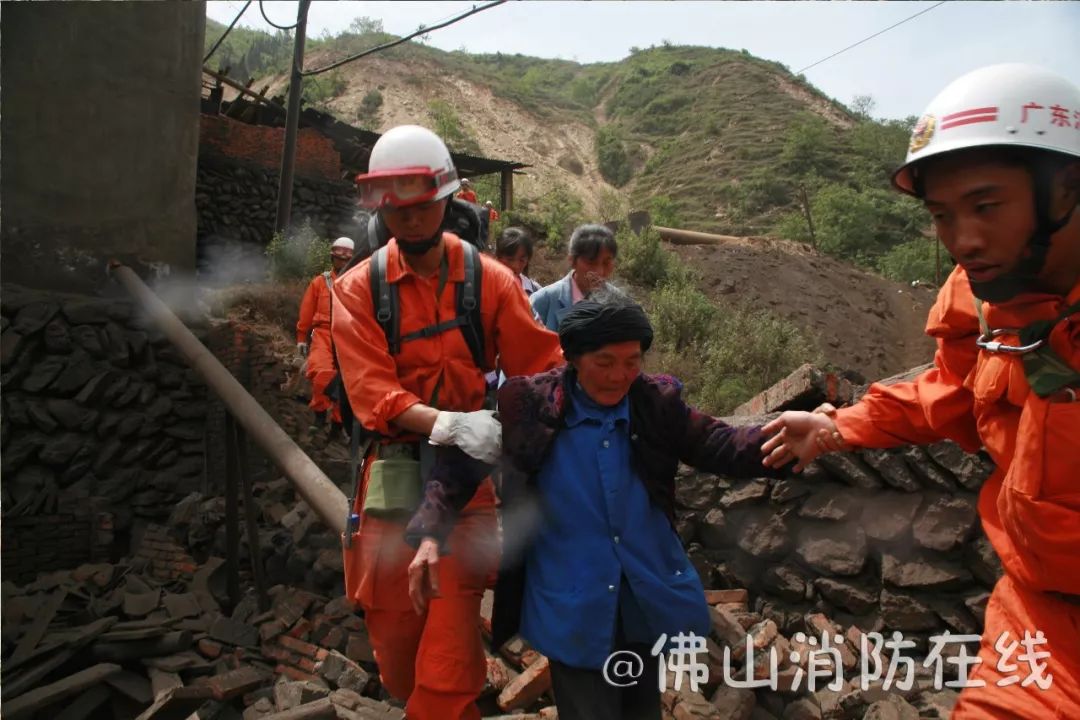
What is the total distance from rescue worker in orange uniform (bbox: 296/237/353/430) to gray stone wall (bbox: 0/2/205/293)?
9.74 ft

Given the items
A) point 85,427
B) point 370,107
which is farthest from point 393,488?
point 370,107

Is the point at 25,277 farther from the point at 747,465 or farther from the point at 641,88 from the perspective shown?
the point at 641,88

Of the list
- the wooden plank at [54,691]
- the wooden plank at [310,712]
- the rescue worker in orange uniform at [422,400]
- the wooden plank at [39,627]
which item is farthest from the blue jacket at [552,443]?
the wooden plank at [39,627]

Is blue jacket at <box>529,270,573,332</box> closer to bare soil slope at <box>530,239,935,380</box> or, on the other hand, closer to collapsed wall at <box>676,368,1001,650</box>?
collapsed wall at <box>676,368,1001,650</box>

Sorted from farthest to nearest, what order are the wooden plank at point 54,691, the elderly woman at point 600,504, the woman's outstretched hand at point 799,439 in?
the wooden plank at point 54,691
the woman's outstretched hand at point 799,439
the elderly woman at point 600,504

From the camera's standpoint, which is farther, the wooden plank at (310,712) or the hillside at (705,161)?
the hillside at (705,161)

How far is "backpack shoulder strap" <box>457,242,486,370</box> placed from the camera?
9.18 ft

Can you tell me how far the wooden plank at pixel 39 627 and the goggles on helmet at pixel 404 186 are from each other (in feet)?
14.4

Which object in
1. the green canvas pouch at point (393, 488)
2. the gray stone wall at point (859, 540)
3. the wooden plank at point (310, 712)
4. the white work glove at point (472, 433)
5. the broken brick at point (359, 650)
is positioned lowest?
the broken brick at point (359, 650)

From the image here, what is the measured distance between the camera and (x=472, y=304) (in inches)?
110

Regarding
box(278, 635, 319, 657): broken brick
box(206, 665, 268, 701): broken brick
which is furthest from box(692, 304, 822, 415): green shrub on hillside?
box(206, 665, 268, 701): broken brick

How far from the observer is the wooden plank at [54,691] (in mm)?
4414

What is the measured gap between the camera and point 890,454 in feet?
13.5

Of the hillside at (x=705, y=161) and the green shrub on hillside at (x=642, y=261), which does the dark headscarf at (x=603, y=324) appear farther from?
the green shrub on hillside at (x=642, y=261)
